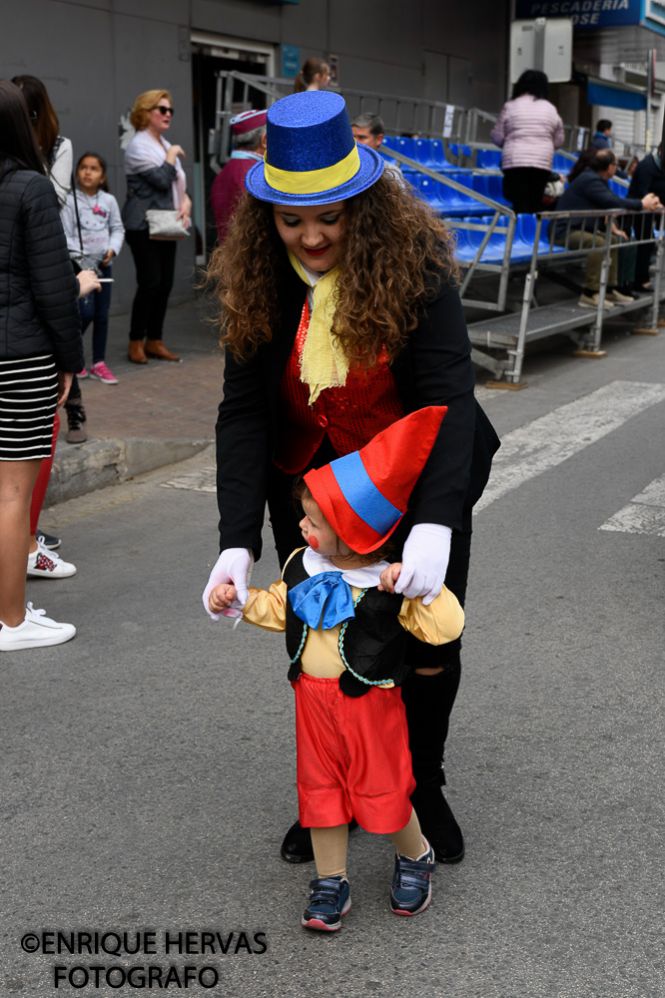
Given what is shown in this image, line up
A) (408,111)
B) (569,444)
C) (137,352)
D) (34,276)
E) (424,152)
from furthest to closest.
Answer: (408,111)
(424,152)
(137,352)
(569,444)
(34,276)

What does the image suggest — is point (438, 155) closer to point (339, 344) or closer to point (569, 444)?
point (569, 444)

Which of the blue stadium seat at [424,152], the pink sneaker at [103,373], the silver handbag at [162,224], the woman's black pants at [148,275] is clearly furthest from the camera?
the blue stadium seat at [424,152]

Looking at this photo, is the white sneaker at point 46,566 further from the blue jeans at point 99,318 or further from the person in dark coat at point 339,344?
the blue jeans at point 99,318

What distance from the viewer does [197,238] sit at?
45.8 feet

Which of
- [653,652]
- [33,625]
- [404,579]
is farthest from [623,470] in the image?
[404,579]

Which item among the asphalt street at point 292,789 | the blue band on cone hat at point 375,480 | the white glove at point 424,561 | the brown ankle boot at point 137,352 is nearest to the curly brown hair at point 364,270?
the blue band on cone hat at point 375,480

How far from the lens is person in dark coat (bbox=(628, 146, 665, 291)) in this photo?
1247 cm

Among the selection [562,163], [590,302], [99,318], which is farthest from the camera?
[562,163]

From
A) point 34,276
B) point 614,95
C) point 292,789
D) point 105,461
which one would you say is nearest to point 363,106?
point 105,461

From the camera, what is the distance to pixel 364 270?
254 cm

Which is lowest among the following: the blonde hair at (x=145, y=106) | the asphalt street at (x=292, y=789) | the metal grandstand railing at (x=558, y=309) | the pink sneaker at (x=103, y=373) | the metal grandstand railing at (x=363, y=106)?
the asphalt street at (x=292, y=789)

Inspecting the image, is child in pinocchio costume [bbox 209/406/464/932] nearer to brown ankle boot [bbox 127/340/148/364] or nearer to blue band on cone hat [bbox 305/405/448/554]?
blue band on cone hat [bbox 305/405/448/554]

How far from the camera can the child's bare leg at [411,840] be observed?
9.17ft

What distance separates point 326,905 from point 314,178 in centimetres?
162
